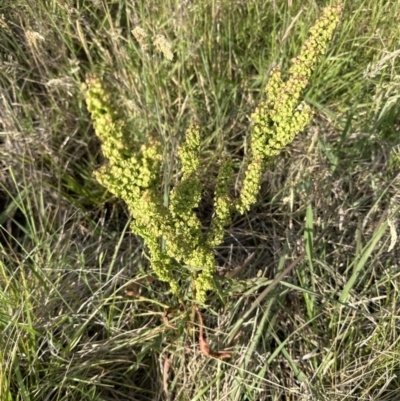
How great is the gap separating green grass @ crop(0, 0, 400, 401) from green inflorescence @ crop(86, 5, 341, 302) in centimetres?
19

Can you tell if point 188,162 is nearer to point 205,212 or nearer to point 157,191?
point 157,191

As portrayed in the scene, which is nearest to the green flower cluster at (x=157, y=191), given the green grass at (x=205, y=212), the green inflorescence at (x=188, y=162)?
the green inflorescence at (x=188, y=162)

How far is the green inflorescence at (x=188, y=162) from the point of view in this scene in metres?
0.67

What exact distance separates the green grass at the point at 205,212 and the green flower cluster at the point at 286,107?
0.93 ft

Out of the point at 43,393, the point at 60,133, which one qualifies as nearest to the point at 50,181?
the point at 60,133

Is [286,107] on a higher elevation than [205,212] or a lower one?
higher

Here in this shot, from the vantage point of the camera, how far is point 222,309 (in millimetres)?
1238

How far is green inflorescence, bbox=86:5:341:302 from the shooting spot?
67cm

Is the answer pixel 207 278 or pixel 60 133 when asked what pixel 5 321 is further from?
pixel 60 133

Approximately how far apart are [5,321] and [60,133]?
0.63m

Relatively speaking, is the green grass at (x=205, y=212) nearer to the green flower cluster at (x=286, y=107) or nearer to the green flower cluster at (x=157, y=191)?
the green flower cluster at (x=157, y=191)

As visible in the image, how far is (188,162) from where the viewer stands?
2.83ft

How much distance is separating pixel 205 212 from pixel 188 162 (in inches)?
23.7

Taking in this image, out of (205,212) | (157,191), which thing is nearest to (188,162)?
(157,191)
